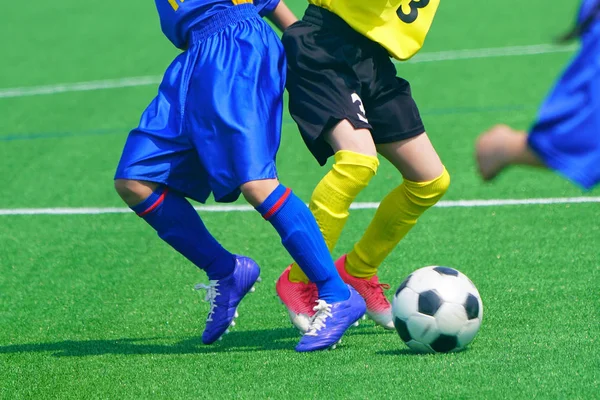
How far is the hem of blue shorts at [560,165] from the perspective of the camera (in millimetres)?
2871

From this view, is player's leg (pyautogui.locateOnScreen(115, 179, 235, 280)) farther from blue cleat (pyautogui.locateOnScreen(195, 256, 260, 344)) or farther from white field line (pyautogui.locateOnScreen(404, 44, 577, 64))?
white field line (pyautogui.locateOnScreen(404, 44, 577, 64))

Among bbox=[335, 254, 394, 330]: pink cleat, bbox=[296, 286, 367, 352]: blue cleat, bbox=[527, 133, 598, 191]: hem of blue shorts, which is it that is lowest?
bbox=[335, 254, 394, 330]: pink cleat

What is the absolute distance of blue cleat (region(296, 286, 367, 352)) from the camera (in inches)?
167

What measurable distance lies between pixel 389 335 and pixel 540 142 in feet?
6.13

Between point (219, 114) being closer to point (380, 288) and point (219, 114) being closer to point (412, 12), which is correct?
point (412, 12)

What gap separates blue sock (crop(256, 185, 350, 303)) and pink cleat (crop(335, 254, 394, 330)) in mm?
441

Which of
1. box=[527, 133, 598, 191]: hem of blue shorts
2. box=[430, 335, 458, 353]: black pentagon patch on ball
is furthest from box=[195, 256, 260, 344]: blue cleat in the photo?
box=[527, 133, 598, 191]: hem of blue shorts

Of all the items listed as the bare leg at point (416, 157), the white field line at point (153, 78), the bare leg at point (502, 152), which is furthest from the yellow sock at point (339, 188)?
the white field line at point (153, 78)

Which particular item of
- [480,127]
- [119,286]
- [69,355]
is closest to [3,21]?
[480,127]

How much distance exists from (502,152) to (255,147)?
1.38m

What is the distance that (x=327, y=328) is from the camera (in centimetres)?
424

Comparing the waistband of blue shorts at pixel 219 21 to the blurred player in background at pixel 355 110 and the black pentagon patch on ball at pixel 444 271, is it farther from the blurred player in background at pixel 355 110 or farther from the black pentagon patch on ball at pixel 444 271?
the black pentagon patch on ball at pixel 444 271

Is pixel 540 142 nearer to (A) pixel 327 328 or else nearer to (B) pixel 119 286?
(A) pixel 327 328

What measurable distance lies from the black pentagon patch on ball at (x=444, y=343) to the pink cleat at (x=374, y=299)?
0.55 m
